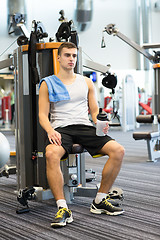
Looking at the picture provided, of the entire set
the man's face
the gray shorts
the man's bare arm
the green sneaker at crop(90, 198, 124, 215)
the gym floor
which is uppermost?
the man's face

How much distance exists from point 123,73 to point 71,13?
10.0ft

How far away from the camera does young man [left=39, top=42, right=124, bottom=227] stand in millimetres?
2416

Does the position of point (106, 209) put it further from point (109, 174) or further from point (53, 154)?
point (53, 154)

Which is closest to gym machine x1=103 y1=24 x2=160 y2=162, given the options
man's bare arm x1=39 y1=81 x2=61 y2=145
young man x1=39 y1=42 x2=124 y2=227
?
young man x1=39 y1=42 x2=124 y2=227

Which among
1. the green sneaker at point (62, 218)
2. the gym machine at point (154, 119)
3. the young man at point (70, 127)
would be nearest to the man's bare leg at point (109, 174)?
the young man at point (70, 127)

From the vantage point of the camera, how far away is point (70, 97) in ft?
8.77

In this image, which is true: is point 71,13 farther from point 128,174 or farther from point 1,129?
point 128,174

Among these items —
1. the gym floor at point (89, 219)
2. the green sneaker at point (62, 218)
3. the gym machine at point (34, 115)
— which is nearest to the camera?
the gym floor at point (89, 219)

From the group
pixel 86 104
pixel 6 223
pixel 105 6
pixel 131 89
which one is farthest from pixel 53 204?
pixel 105 6

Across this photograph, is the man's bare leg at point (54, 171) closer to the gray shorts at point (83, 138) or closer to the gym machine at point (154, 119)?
the gray shorts at point (83, 138)

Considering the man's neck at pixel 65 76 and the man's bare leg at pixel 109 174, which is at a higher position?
the man's neck at pixel 65 76

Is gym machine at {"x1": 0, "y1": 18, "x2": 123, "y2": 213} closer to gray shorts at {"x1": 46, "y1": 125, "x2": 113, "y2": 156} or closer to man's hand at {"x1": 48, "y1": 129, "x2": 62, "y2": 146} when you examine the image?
gray shorts at {"x1": 46, "y1": 125, "x2": 113, "y2": 156}

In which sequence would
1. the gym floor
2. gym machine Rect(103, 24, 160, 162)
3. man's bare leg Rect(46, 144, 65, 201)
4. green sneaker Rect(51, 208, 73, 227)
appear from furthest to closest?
gym machine Rect(103, 24, 160, 162)
man's bare leg Rect(46, 144, 65, 201)
green sneaker Rect(51, 208, 73, 227)
the gym floor

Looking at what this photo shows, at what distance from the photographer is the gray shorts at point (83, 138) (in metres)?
2.55
